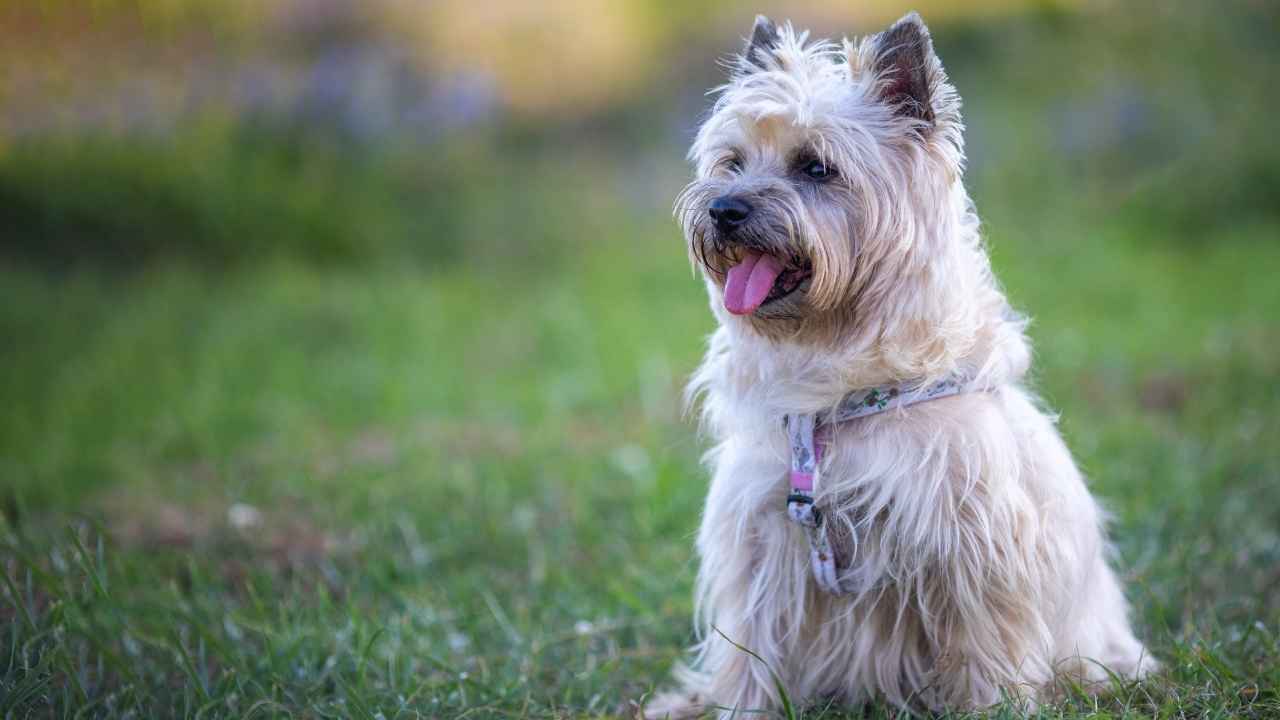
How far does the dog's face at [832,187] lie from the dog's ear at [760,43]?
21 cm

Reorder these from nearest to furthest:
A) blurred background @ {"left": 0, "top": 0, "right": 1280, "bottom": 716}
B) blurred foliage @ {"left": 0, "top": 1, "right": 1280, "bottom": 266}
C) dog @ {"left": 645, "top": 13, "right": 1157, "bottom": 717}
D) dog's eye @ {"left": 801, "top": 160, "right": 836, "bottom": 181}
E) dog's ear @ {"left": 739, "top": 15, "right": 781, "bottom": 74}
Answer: dog @ {"left": 645, "top": 13, "right": 1157, "bottom": 717}, dog's eye @ {"left": 801, "top": 160, "right": 836, "bottom": 181}, dog's ear @ {"left": 739, "top": 15, "right": 781, "bottom": 74}, blurred background @ {"left": 0, "top": 0, "right": 1280, "bottom": 716}, blurred foliage @ {"left": 0, "top": 1, "right": 1280, "bottom": 266}

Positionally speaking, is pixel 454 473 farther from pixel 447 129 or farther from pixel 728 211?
pixel 447 129

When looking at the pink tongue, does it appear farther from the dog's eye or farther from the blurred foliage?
the blurred foliage

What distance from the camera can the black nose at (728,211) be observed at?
2.86m

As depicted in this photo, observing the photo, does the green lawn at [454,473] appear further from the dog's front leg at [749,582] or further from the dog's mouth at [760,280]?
the dog's mouth at [760,280]

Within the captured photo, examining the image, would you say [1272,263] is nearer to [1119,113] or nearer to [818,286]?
[1119,113]

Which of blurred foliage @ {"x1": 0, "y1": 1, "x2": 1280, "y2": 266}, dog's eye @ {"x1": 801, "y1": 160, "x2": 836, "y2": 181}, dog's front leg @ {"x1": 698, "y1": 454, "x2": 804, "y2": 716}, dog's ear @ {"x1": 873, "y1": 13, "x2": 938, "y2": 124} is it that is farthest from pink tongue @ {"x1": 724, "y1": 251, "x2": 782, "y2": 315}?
blurred foliage @ {"x1": 0, "y1": 1, "x2": 1280, "y2": 266}

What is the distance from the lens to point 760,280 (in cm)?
289

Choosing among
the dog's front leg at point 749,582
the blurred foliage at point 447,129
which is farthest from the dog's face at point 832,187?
the blurred foliage at point 447,129

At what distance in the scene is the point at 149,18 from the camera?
10.6 m

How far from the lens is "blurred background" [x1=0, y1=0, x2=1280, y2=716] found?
362 centimetres

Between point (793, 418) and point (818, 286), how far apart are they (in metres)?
0.33

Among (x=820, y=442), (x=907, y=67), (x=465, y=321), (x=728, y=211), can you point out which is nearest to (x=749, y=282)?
(x=728, y=211)

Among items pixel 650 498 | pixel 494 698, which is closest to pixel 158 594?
pixel 494 698
